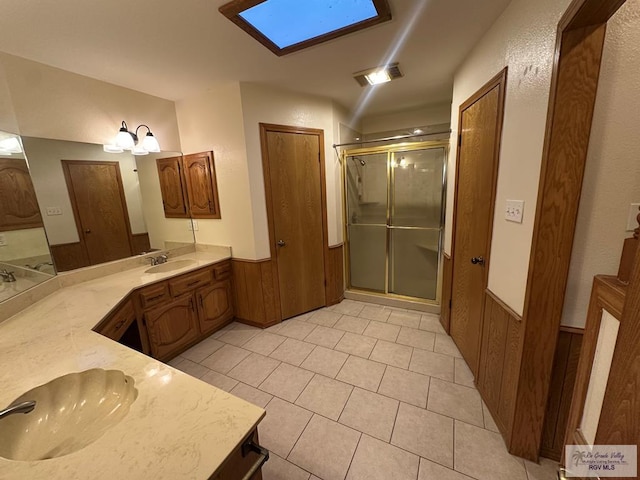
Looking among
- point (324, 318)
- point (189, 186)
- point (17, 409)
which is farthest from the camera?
point (324, 318)

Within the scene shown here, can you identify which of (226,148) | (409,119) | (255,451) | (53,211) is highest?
(409,119)

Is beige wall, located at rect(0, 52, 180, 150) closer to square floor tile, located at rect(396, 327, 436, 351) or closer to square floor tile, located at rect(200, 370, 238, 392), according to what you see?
square floor tile, located at rect(200, 370, 238, 392)

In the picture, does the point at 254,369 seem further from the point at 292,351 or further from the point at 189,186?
the point at 189,186

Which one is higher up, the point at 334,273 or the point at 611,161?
the point at 611,161

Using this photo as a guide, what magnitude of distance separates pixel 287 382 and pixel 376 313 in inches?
53.4

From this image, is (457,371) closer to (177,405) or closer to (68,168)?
(177,405)

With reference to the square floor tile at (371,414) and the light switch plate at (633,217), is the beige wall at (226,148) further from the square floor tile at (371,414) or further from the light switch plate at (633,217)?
the light switch plate at (633,217)

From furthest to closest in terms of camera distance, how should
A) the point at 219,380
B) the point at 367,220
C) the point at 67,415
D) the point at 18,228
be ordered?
the point at 367,220 < the point at 219,380 < the point at 18,228 < the point at 67,415

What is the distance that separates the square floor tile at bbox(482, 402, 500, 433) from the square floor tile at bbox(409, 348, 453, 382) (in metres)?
0.27

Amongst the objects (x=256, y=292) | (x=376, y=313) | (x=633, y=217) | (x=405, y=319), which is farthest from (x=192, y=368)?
(x=633, y=217)

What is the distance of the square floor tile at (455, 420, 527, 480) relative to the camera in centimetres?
123

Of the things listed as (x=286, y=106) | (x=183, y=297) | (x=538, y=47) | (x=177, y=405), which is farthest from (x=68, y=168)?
(x=538, y=47)

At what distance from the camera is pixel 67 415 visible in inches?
33.5

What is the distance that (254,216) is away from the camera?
7.93 ft
